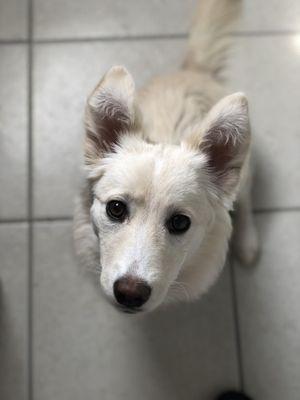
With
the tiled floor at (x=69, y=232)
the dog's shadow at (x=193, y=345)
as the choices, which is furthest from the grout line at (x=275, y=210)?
the dog's shadow at (x=193, y=345)

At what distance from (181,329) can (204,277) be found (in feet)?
1.13

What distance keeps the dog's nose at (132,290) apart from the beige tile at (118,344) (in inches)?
23.7

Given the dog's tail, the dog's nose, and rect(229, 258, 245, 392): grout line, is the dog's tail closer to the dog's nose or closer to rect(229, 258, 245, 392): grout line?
rect(229, 258, 245, 392): grout line

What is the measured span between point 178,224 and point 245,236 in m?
0.62

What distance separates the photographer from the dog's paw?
1626 mm

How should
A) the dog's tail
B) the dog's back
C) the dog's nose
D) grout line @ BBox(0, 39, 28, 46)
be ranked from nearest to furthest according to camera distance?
the dog's nose < the dog's back < the dog's tail < grout line @ BBox(0, 39, 28, 46)

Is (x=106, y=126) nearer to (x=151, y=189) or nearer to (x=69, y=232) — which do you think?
(x=151, y=189)

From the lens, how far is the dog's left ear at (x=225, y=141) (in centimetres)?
101

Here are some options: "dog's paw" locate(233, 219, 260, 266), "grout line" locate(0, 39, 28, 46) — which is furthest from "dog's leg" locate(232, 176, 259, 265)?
"grout line" locate(0, 39, 28, 46)

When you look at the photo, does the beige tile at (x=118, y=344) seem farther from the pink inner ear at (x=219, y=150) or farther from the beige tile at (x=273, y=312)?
the pink inner ear at (x=219, y=150)

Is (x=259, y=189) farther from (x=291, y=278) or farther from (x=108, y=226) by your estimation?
(x=108, y=226)

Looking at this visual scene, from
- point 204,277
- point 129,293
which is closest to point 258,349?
point 204,277

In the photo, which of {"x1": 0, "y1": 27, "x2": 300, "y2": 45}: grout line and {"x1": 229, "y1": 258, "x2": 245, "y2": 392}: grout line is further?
{"x1": 0, "y1": 27, "x2": 300, "y2": 45}: grout line

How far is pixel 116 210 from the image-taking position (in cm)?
107
